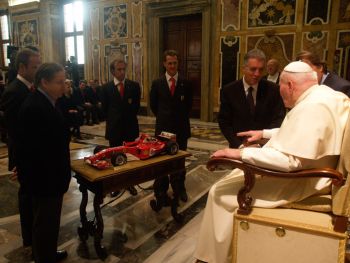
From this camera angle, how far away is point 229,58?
8.04m

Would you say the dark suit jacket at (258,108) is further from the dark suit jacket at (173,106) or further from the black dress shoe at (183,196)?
the black dress shoe at (183,196)

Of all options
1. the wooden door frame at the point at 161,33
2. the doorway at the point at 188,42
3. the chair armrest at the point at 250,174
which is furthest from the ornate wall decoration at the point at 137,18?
the chair armrest at the point at 250,174

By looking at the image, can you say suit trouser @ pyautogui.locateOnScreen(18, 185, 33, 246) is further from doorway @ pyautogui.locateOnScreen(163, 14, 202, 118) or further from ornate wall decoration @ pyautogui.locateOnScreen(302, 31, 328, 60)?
doorway @ pyautogui.locateOnScreen(163, 14, 202, 118)

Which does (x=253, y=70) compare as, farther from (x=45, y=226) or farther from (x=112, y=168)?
(x=45, y=226)

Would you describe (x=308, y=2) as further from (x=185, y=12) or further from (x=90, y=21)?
(x=90, y=21)

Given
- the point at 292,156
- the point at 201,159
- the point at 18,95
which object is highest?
the point at 18,95

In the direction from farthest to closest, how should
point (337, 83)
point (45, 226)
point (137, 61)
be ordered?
A: point (137, 61)
point (337, 83)
point (45, 226)

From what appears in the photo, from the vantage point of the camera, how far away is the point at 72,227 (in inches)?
115

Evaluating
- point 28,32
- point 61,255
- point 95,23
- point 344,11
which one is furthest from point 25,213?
point 28,32

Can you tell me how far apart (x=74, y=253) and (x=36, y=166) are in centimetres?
90

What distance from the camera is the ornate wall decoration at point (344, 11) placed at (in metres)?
6.61

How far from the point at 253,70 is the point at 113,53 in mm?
7881

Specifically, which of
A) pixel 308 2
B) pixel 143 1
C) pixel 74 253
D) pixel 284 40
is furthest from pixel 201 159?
pixel 143 1

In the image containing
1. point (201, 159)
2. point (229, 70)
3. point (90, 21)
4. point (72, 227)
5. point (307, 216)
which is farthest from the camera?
point (90, 21)
